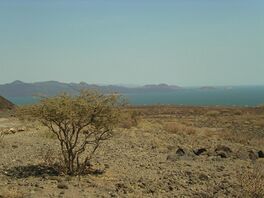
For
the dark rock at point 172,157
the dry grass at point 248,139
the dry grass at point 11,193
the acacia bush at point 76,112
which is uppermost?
the acacia bush at point 76,112

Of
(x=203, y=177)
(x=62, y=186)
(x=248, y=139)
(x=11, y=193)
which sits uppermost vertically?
(x=11, y=193)

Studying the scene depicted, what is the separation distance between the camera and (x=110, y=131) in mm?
17562

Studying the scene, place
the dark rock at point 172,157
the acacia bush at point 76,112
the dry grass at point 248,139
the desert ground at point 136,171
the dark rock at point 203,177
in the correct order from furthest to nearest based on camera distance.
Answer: the dry grass at point 248,139
the dark rock at point 172,157
the dark rock at point 203,177
the acacia bush at point 76,112
the desert ground at point 136,171

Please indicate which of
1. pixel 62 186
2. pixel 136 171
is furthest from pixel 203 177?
pixel 62 186

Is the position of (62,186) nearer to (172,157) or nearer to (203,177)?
(203,177)

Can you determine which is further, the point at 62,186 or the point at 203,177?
the point at 203,177

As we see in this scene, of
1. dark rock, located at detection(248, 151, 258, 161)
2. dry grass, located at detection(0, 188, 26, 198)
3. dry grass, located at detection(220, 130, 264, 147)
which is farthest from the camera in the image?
dry grass, located at detection(220, 130, 264, 147)

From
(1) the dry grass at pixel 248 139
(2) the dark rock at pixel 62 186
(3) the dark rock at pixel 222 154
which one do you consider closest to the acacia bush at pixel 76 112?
(2) the dark rock at pixel 62 186

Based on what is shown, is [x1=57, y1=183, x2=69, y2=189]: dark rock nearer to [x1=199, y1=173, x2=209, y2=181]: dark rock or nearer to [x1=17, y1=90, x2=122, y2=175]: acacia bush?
[x1=17, y1=90, x2=122, y2=175]: acacia bush

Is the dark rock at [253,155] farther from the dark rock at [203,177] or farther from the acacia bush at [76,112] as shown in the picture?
the acacia bush at [76,112]

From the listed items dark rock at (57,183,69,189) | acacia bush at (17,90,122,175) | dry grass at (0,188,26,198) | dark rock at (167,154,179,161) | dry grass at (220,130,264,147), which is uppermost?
acacia bush at (17,90,122,175)

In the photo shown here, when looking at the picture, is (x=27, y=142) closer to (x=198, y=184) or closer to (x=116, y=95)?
(x=116, y=95)

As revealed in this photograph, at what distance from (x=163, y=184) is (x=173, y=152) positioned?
8.06 m

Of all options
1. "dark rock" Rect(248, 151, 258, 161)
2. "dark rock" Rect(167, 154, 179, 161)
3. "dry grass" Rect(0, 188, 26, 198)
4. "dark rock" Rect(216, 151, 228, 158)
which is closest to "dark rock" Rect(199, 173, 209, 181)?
"dark rock" Rect(167, 154, 179, 161)
